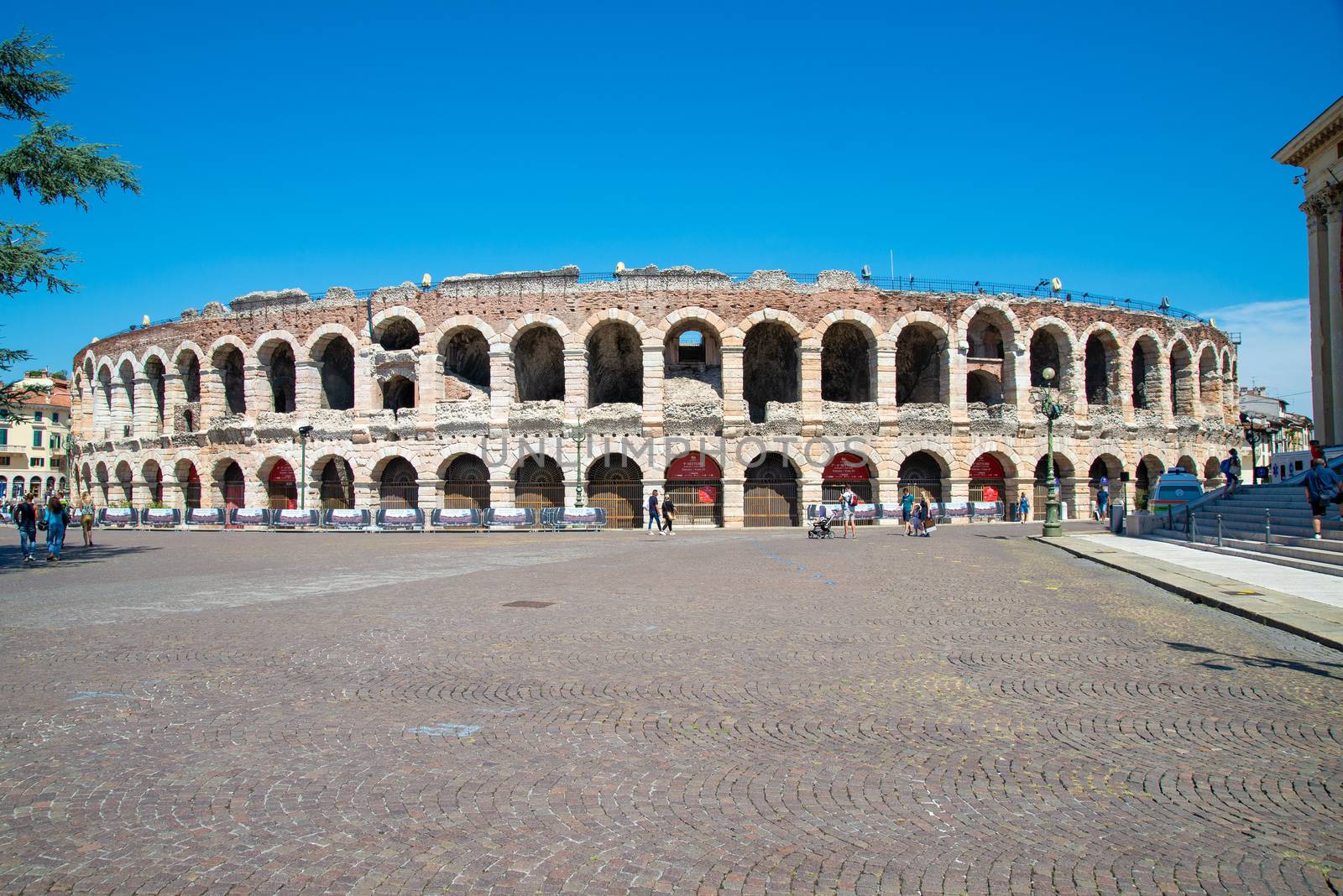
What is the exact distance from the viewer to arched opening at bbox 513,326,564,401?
115ft

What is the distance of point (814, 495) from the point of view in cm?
3266

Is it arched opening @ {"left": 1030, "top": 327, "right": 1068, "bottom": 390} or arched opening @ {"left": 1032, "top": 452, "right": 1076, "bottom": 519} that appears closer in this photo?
arched opening @ {"left": 1032, "top": 452, "right": 1076, "bottom": 519}

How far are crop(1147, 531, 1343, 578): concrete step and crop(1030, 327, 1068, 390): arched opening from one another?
16283 millimetres

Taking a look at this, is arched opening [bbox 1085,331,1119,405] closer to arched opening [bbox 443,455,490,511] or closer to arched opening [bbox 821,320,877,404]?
arched opening [bbox 821,320,877,404]

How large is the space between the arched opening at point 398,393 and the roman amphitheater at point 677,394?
0.18m

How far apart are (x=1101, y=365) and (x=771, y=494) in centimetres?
1867

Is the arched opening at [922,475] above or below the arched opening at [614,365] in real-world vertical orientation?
below

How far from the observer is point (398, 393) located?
38.0 metres

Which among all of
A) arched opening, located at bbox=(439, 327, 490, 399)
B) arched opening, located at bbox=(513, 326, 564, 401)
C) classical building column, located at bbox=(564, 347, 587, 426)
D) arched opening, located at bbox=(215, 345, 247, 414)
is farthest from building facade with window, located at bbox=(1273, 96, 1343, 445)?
arched opening, located at bbox=(215, 345, 247, 414)

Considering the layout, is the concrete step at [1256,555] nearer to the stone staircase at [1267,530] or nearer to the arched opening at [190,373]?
the stone staircase at [1267,530]

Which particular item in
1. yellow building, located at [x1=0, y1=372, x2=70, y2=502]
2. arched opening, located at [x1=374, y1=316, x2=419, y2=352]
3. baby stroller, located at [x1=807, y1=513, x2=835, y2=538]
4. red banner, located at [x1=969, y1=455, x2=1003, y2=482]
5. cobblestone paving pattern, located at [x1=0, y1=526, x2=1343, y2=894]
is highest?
arched opening, located at [x1=374, y1=316, x2=419, y2=352]

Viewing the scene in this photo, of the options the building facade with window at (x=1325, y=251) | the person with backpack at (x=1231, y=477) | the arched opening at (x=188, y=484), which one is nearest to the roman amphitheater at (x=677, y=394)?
the arched opening at (x=188, y=484)

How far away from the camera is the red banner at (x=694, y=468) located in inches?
1298

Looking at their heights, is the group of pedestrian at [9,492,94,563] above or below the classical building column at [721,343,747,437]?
below
